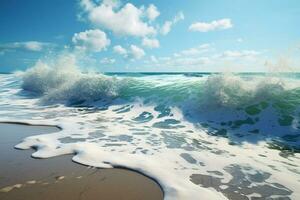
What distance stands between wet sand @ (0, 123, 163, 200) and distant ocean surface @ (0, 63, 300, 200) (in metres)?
0.27

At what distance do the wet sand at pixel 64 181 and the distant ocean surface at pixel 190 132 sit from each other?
27 centimetres

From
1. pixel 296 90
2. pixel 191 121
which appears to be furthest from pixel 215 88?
pixel 296 90

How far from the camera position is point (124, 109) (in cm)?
1147

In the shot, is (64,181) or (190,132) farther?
(190,132)

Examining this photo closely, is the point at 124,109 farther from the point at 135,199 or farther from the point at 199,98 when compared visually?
the point at 135,199

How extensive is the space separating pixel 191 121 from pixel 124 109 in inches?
139

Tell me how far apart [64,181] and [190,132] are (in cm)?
469

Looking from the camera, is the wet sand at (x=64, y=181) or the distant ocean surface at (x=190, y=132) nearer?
the wet sand at (x=64, y=181)

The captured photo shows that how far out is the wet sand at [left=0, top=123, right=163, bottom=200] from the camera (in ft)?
11.5

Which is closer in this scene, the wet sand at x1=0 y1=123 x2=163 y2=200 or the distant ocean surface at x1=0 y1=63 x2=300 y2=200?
the wet sand at x1=0 y1=123 x2=163 y2=200

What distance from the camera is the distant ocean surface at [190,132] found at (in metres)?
4.35

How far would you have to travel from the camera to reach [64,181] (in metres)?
3.92

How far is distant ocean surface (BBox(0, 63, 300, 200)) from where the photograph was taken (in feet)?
14.3

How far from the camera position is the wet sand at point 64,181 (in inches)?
138
